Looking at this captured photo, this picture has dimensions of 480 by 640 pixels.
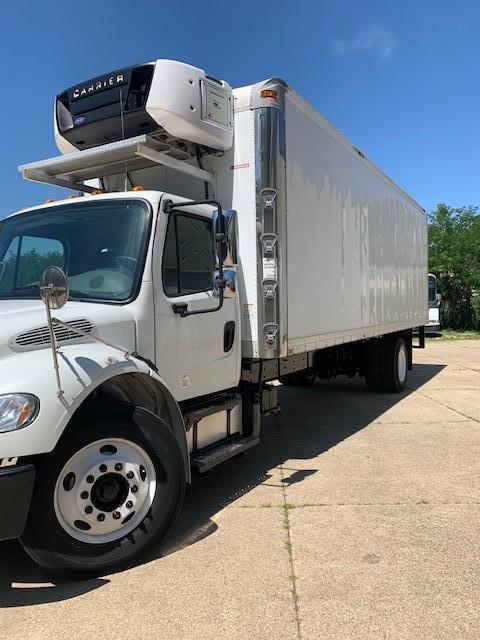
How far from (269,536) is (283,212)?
111 inches

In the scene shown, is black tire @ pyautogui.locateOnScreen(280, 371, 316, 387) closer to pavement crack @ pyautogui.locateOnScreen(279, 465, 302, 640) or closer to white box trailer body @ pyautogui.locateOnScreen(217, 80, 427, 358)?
white box trailer body @ pyautogui.locateOnScreen(217, 80, 427, 358)

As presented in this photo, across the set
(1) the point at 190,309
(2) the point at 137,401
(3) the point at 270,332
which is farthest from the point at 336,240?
(2) the point at 137,401

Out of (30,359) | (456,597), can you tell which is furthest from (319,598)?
(30,359)

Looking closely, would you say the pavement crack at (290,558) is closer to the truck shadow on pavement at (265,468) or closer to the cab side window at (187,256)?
the truck shadow on pavement at (265,468)

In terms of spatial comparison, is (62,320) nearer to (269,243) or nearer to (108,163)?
(108,163)

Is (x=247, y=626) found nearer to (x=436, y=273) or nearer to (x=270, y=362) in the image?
(x=270, y=362)

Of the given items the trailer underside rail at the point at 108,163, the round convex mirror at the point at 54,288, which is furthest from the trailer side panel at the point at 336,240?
the round convex mirror at the point at 54,288

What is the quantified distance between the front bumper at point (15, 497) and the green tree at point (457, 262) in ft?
87.6

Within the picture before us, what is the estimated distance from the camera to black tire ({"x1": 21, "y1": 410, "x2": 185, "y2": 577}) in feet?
10.0

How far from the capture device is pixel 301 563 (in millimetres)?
3492

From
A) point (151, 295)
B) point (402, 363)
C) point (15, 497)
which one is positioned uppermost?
point (151, 295)

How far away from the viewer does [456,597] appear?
10.1 ft

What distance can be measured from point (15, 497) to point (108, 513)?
0.66 m

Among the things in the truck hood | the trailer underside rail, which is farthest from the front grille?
the trailer underside rail
